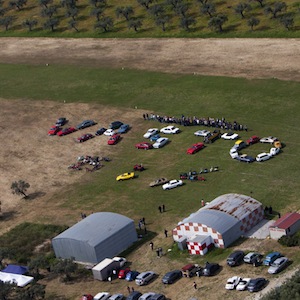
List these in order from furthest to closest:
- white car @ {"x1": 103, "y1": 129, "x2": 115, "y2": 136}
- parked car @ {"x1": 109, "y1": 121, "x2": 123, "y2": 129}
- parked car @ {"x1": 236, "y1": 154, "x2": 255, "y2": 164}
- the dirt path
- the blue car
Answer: the dirt path, parked car @ {"x1": 109, "y1": 121, "x2": 123, "y2": 129}, white car @ {"x1": 103, "y1": 129, "x2": 115, "y2": 136}, the blue car, parked car @ {"x1": 236, "y1": 154, "x2": 255, "y2": 164}

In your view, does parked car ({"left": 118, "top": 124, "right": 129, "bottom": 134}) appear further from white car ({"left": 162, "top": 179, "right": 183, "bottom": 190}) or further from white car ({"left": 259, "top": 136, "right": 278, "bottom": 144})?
white car ({"left": 162, "top": 179, "right": 183, "bottom": 190})

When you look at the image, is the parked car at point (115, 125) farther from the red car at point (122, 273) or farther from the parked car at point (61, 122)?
the red car at point (122, 273)

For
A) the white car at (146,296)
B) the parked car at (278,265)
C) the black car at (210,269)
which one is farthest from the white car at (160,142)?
the white car at (146,296)

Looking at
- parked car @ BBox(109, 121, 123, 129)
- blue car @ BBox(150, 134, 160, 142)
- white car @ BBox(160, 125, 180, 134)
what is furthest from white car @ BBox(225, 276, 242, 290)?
parked car @ BBox(109, 121, 123, 129)

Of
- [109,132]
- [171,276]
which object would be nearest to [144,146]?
[109,132]

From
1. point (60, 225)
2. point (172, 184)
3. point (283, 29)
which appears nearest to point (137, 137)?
point (172, 184)

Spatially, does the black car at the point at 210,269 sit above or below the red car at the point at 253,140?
above

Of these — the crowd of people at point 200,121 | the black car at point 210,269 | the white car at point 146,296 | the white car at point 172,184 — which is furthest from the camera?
the crowd of people at point 200,121
